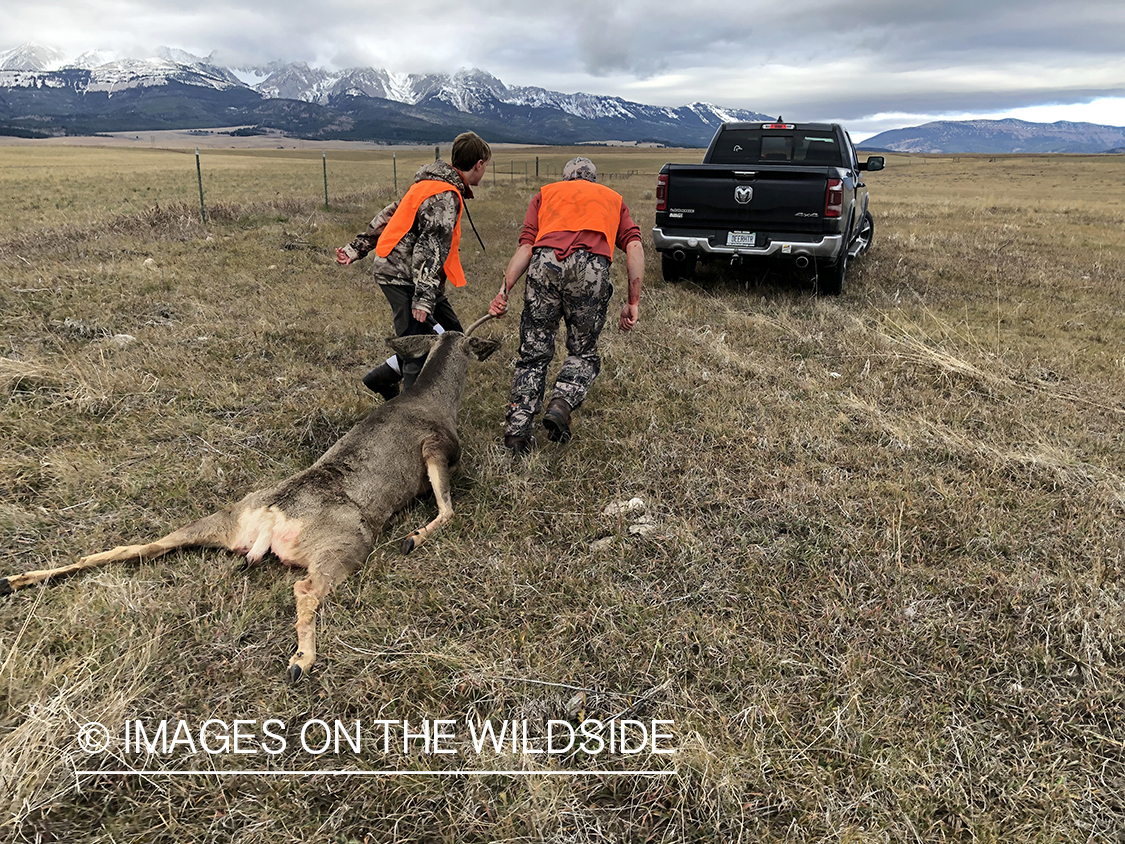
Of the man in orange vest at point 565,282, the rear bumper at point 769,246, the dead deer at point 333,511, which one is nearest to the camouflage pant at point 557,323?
the man in orange vest at point 565,282

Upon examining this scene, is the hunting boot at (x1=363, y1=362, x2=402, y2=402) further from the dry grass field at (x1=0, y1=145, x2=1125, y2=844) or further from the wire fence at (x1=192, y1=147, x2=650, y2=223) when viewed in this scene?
the wire fence at (x1=192, y1=147, x2=650, y2=223)

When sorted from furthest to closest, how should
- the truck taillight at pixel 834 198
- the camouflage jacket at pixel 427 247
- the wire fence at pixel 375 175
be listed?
the wire fence at pixel 375 175
the truck taillight at pixel 834 198
the camouflage jacket at pixel 427 247

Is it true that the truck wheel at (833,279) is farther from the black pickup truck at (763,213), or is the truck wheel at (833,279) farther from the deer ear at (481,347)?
the deer ear at (481,347)

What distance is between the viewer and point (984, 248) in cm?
1211

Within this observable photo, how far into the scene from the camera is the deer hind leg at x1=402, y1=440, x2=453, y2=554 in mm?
3210

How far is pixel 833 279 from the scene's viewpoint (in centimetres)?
876

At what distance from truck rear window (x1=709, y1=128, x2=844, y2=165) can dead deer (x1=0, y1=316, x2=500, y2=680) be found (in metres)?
8.05

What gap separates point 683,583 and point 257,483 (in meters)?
2.63

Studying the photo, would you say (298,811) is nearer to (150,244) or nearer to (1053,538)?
(1053,538)

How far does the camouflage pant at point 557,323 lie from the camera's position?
14.4 ft

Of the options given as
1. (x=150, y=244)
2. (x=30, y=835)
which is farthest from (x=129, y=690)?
(x=150, y=244)

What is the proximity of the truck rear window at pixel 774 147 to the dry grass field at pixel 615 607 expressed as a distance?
4.61m

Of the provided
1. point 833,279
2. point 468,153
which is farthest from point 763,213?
point 468,153

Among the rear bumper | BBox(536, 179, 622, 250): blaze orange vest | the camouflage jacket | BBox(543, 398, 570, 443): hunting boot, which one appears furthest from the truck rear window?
BBox(543, 398, 570, 443): hunting boot
